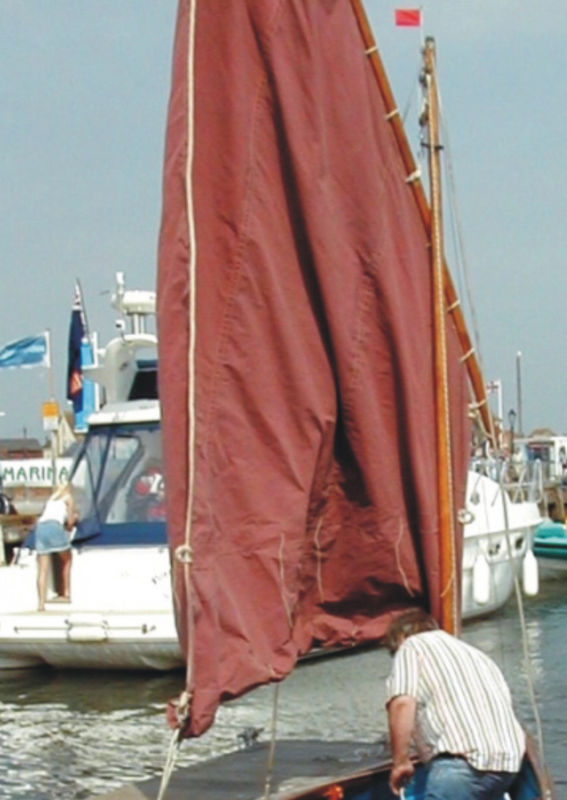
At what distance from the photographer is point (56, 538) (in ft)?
57.2

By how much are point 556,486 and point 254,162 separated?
32.8 meters

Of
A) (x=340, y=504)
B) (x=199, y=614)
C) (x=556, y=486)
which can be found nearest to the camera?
(x=199, y=614)

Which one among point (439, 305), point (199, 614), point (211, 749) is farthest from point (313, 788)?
point (211, 749)

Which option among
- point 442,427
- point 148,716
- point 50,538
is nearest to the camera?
point 442,427

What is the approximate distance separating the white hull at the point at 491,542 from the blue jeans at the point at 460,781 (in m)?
12.7

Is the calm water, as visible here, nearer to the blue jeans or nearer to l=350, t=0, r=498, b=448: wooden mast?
l=350, t=0, r=498, b=448: wooden mast

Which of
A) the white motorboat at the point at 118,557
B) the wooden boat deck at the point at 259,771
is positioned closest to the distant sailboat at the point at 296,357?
the wooden boat deck at the point at 259,771

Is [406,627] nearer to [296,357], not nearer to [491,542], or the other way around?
[296,357]

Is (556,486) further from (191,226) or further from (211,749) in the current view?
(191,226)

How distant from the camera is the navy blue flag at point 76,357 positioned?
2738 cm

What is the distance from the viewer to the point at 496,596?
68.8 ft

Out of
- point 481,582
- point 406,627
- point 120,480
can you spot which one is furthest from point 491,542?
point 406,627

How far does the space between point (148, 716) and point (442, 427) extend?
8.25 m

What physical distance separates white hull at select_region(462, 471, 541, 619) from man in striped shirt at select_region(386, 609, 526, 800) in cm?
1263
